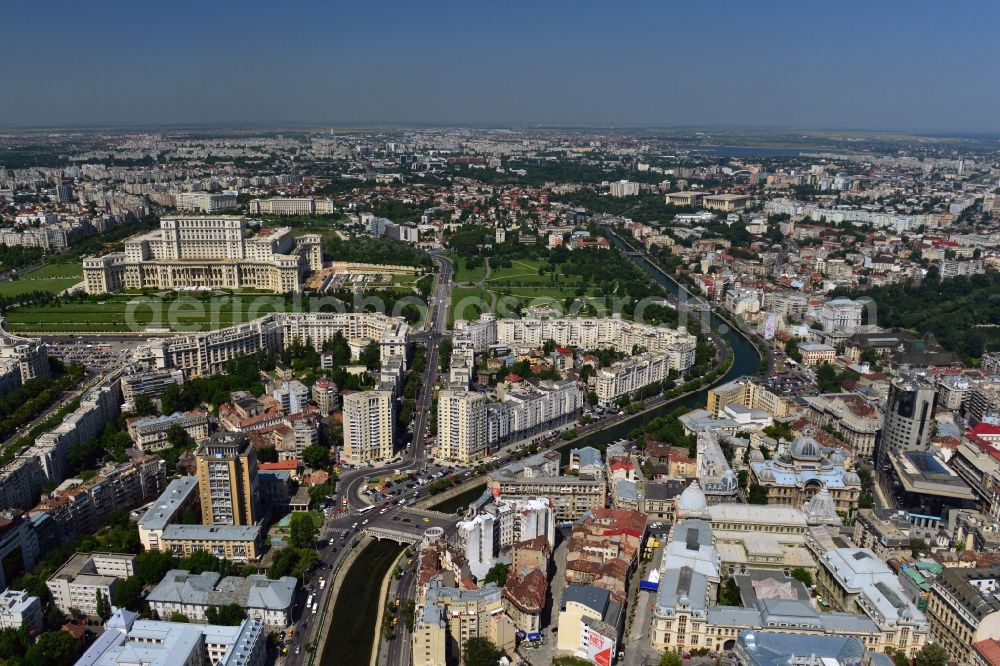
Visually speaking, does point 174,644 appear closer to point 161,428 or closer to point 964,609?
point 161,428

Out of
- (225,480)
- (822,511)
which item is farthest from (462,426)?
(822,511)

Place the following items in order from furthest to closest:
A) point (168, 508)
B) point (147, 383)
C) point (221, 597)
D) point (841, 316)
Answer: point (841, 316), point (147, 383), point (168, 508), point (221, 597)

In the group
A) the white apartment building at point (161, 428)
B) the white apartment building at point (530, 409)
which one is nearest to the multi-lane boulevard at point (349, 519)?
the white apartment building at point (530, 409)

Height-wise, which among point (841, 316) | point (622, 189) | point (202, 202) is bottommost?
point (841, 316)

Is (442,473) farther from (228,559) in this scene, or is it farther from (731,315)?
(731,315)

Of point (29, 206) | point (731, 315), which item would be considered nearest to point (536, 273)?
point (731, 315)

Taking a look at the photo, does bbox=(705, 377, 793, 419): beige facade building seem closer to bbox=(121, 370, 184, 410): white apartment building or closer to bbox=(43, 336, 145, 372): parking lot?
bbox=(121, 370, 184, 410): white apartment building

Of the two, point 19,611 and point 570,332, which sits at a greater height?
point 570,332
